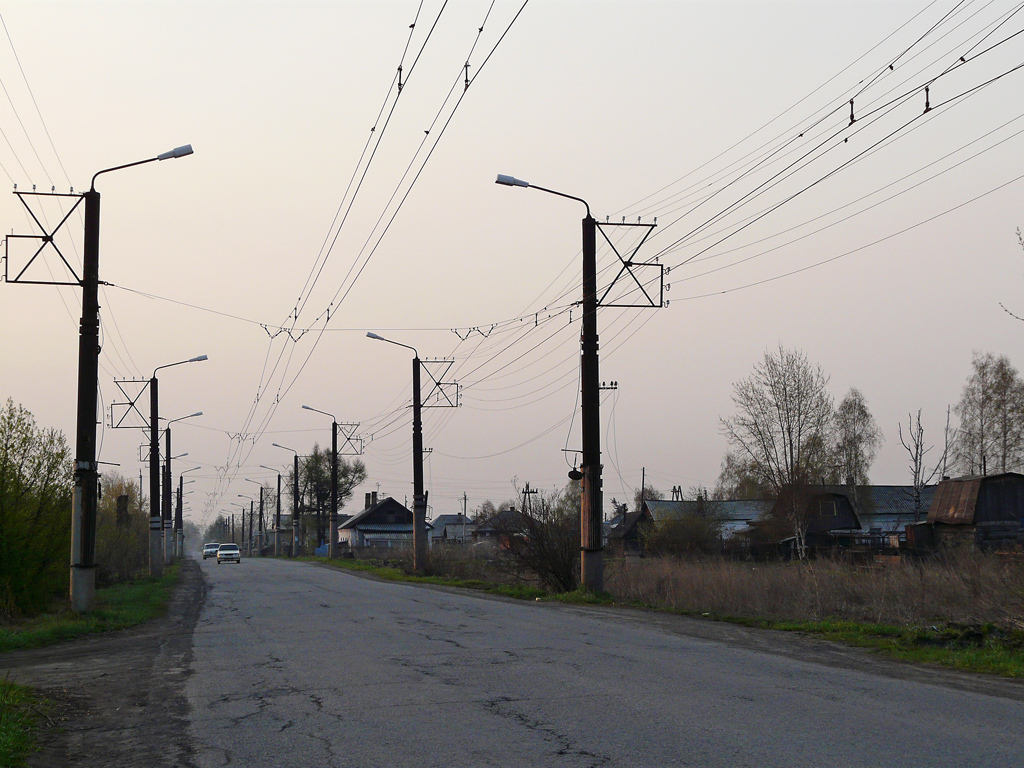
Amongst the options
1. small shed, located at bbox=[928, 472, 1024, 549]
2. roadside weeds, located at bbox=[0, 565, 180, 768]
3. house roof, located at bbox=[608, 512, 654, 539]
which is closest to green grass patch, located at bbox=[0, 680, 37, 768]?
roadside weeds, located at bbox=[0, 565, 180, 768]

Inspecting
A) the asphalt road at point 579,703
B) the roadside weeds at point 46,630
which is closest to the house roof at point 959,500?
the asphalt road at point 579,703

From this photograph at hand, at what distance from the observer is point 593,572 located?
24.3 metres

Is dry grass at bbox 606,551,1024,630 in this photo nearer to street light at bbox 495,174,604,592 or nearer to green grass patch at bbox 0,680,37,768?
street light at bbox 495,174,604,592

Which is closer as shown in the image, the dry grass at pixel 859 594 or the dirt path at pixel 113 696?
the dirt path at pixel 113 696

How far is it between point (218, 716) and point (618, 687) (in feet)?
12.8

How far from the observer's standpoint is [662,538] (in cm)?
6181

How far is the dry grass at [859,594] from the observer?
1605cm

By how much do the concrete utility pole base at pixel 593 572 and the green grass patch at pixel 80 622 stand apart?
1051 centimetres

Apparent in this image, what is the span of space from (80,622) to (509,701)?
511 inches

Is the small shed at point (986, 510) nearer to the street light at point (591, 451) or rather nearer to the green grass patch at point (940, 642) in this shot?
the street light at point (591, 451)

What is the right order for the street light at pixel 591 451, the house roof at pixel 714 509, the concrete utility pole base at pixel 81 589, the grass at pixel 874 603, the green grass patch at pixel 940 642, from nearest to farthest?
the green grass patch at pixel 940 642 < the grass at pixel 874 603 < the concrete utility pole base at pixel 81 589 < the street light at pixel 591 451 < the house roof at pixel 714 509

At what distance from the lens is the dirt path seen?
299 inches

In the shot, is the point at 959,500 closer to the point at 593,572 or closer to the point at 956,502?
the point at 956,502

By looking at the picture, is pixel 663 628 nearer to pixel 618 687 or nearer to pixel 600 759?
pixel 618 687
